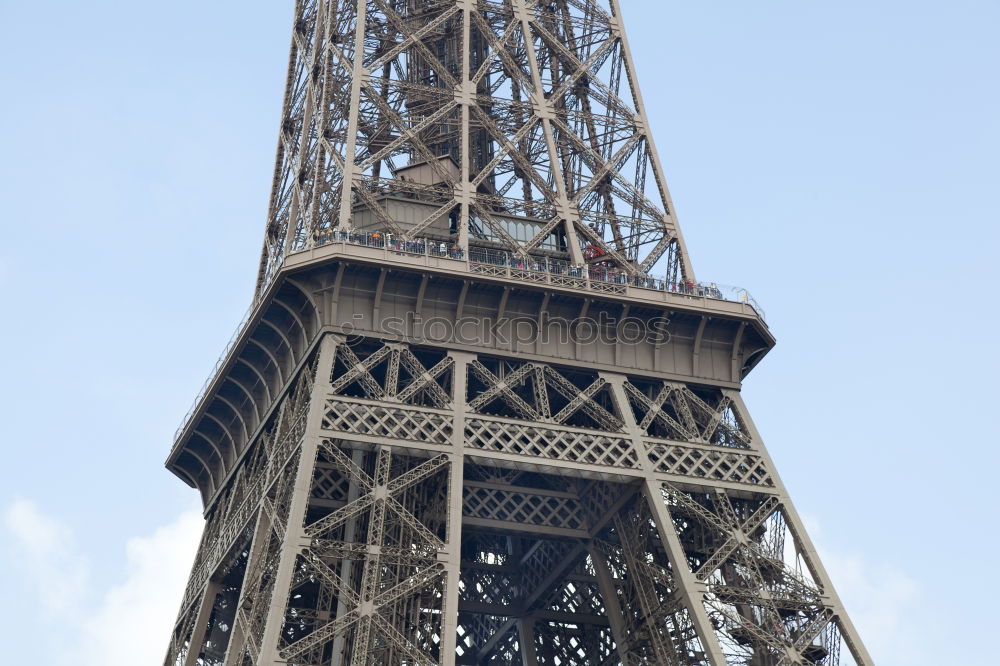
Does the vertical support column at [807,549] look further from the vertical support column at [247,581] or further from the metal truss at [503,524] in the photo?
the vertical support column at [247,581]

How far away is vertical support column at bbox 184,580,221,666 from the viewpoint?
45312 mm

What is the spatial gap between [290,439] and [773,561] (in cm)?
1404

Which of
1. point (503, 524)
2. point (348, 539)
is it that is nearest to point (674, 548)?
point (503, 524)

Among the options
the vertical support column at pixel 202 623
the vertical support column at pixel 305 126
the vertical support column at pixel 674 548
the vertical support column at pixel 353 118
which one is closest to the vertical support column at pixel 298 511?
the vertical support column at pixel 353 118

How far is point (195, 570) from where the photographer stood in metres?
49.5

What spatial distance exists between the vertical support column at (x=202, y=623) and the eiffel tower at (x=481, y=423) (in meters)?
0.09

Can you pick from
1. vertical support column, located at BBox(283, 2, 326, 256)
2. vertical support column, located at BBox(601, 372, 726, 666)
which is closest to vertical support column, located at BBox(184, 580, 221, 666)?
vertical support column, located at BBox(283, 2, 326, 256)

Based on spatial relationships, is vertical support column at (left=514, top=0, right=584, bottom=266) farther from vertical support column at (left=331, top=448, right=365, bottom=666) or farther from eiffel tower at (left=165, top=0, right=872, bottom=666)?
vertical support column at (left=331, top=448, right=365, bottom=666)

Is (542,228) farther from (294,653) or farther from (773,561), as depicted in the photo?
(294,653)

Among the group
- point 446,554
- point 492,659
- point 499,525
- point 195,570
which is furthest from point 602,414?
point 195,570

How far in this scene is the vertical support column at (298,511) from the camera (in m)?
36.5

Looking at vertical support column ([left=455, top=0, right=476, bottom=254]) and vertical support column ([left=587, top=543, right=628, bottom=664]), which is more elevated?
vertical support column ([left=455, top=0, right=476, bottom=254])

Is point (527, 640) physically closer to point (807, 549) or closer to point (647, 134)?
point (807, 549)

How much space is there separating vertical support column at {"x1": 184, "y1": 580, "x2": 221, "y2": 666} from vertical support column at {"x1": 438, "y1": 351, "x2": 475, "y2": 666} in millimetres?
9162
